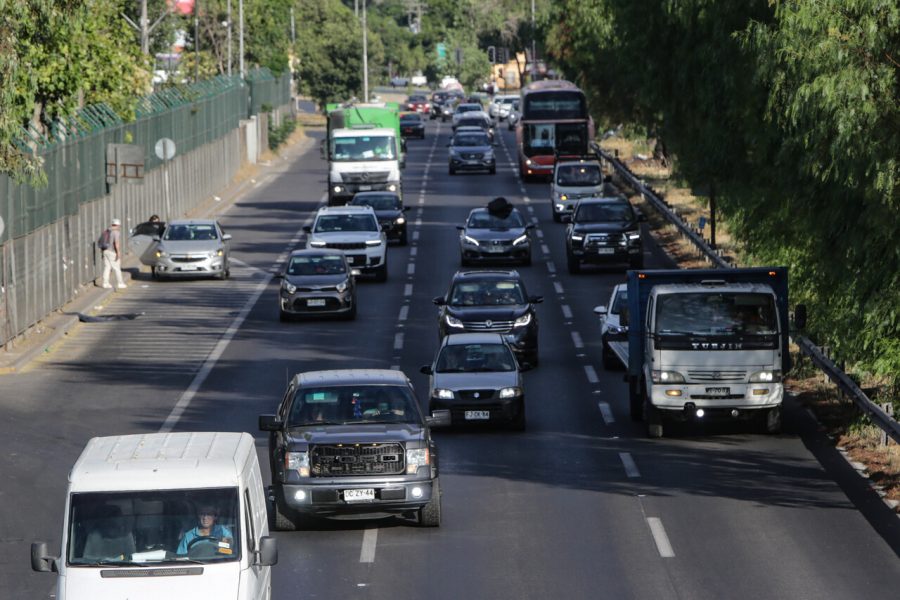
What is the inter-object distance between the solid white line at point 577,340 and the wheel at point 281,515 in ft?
53.5

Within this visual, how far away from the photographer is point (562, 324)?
124 feet

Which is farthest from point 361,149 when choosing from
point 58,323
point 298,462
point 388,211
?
point 298,462

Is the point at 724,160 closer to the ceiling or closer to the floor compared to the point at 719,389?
closer to the ceiling

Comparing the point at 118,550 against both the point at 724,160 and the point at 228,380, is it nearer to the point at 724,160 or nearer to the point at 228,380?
the point at 228,380

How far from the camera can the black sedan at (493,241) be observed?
46812 millimetres

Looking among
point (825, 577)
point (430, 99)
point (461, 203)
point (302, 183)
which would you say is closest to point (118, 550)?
point (825, 577)

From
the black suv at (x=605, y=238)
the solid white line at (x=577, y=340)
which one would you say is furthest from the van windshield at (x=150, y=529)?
the black suv at (x=605, y=238)

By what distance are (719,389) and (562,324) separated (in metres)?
13.3

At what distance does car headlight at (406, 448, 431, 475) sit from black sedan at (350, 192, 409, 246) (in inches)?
1337

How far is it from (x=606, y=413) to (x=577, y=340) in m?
8.08

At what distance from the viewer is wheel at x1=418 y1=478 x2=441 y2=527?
18.8 meters

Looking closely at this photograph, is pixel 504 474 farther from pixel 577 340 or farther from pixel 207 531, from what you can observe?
pixel 577 340

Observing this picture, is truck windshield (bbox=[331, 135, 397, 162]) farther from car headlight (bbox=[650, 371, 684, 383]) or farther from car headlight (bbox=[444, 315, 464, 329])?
car headlight (bbox=[650, 371, 684, 383])

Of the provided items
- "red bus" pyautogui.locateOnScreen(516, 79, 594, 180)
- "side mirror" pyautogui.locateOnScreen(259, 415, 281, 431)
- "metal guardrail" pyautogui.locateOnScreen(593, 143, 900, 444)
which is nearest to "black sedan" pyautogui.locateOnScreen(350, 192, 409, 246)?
"metal guardrail" pyautogui.locateOnScreen(593, 143, 900, 444)
